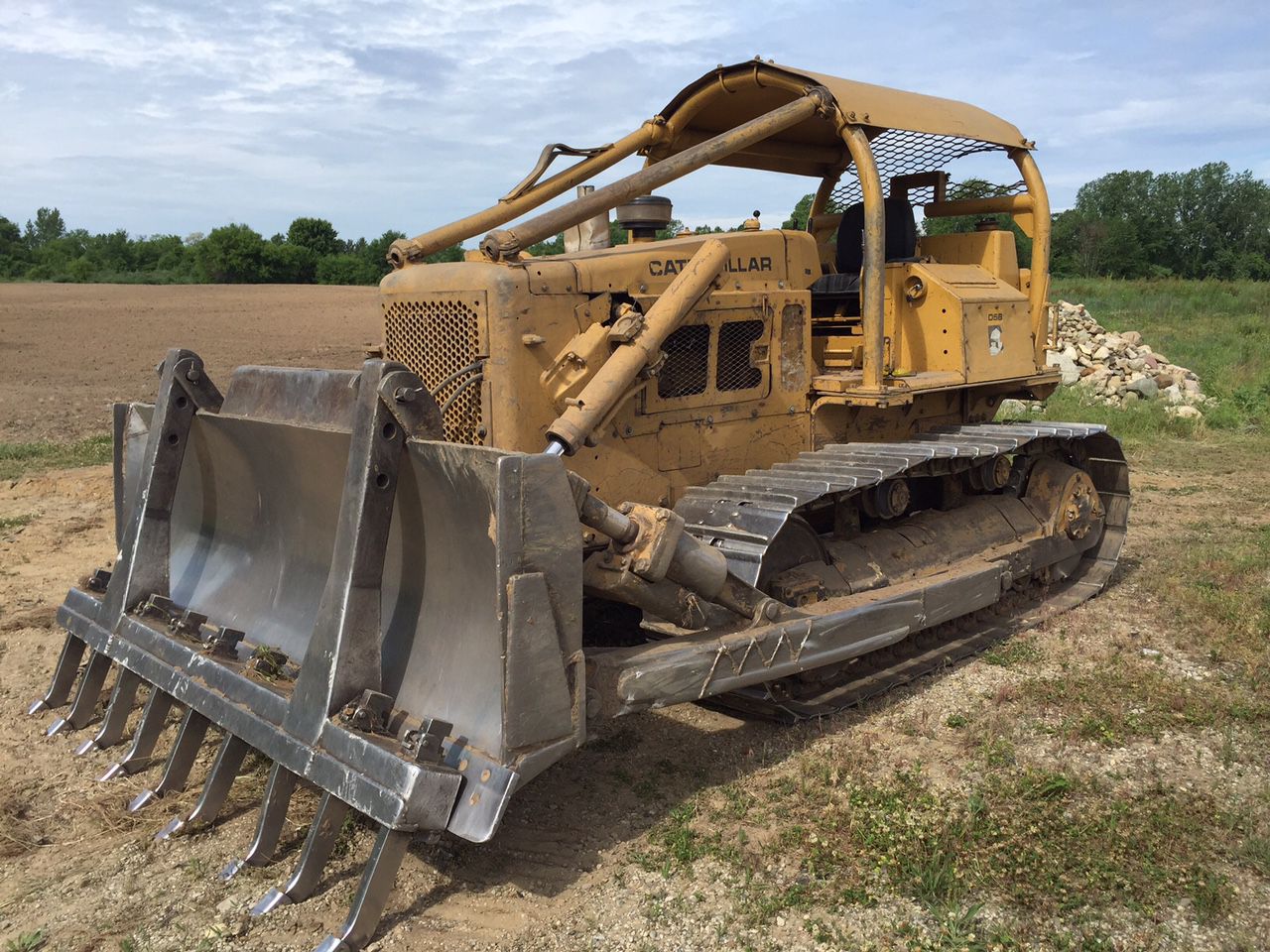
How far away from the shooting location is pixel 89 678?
4.98 metres

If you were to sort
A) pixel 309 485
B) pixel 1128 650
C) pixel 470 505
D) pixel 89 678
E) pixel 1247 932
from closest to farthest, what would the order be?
pixel 1247 932, pixel 470 505, pixel 309 485, pixel 89 678, pixel 1128 650

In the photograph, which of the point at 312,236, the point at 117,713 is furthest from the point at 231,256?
the point at 117,713

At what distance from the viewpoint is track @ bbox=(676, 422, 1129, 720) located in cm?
465

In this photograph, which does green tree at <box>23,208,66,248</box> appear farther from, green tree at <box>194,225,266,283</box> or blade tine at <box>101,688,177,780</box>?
blade tine at <box>101,688,177,780</box>

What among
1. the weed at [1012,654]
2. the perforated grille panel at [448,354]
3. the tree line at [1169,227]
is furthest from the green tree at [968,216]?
the tree line at [1169,227]

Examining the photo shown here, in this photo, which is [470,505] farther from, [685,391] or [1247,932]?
[1247,932]

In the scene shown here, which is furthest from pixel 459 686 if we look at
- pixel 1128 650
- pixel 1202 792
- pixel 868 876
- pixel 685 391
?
pixel 1128 650

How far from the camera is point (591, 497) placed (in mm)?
3785

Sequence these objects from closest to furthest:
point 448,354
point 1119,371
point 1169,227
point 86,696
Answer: point 448,354
point 86,696
point 1119,371
point 1169,227

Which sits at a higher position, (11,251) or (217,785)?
(11,251)

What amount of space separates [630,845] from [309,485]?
6.51 ft

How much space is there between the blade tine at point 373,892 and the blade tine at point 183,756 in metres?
1.33

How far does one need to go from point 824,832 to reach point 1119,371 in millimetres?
14986

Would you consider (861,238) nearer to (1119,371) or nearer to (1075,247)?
(1119,371)
